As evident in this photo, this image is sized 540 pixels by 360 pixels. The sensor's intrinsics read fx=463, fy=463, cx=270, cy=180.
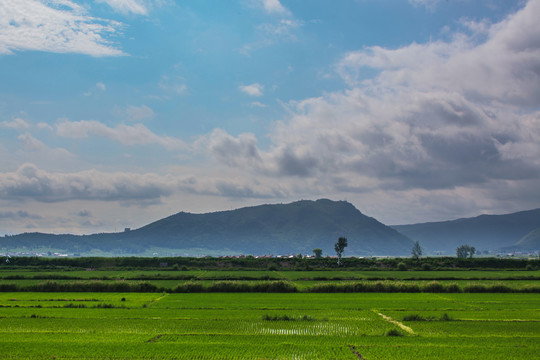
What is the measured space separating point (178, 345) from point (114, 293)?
105ft

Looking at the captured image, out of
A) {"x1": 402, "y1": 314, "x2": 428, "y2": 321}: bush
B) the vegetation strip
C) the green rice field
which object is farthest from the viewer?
{"x1": 402, "y1": 314, "x2": 428, "y2": 321}: bush

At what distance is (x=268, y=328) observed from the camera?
29.9 meters

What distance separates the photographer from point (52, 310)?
38.1 meters

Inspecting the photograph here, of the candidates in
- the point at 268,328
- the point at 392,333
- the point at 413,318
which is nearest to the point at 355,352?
the point at 392,333

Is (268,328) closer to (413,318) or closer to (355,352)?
(355,352)

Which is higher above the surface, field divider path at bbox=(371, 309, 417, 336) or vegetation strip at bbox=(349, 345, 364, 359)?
vegetation strip at bbox=(349, 345, 364, 359)

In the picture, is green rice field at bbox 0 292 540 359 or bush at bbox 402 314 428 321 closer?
green rice field at bbox 0 292 540 359

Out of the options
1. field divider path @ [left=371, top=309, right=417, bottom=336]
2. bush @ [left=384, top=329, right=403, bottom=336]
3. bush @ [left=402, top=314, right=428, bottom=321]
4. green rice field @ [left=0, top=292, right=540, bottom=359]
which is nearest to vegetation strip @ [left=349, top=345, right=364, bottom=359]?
green rice field @ [left=0, top=292, right=540, bottom=359]

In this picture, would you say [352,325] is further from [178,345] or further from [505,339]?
[178,345]

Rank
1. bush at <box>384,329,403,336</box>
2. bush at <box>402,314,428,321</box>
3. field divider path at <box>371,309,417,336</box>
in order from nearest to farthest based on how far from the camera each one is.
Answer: bush at <box>384,329,403,336</box> < field divider path at <box>371,309,417,336</box> < bush at <box>402,314,428,321</box>

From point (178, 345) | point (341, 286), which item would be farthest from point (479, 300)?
point (178, 345)

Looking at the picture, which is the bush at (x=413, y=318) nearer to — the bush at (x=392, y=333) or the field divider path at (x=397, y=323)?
the field divider path at (x=397, y=323)

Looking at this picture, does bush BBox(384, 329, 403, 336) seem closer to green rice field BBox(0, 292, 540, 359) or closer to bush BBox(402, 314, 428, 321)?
green rice field BBox(0, 292, 540, 359)

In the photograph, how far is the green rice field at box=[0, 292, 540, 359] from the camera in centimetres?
2298
